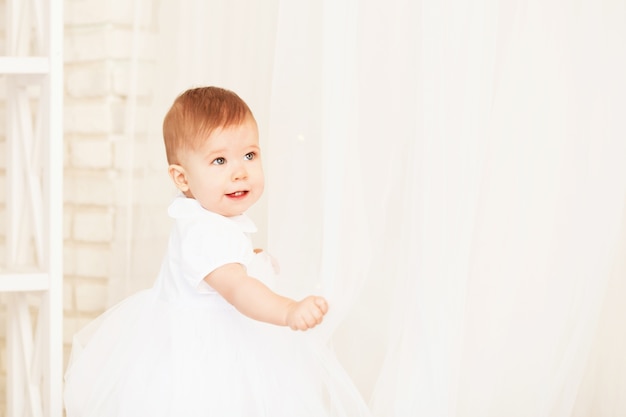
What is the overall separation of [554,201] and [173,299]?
2.18ft

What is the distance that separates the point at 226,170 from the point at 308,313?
1.09 feet

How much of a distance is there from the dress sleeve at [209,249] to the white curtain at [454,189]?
0.13m

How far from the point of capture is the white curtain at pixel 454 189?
1.35m

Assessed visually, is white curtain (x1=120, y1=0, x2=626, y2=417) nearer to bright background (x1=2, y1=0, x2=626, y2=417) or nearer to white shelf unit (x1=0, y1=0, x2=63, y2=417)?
bright background (x1=2, y1=0, x2=626, y2=417)

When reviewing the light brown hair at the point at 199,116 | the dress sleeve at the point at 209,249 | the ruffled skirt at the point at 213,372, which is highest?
the light brown hair at the point at 199,116

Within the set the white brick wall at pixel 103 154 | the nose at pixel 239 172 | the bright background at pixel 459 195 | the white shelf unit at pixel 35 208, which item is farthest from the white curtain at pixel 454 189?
the white brick wall at pixel 103 154

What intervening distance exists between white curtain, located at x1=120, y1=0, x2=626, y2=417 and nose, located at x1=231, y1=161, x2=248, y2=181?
0.10 metres

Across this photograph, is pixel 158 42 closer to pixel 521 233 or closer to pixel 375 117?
pixel 375 117

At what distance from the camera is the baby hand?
127 cm

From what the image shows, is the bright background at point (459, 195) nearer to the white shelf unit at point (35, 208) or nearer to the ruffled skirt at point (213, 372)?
the ruffled skirt at point (213, 372)

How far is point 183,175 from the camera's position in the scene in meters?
1.53

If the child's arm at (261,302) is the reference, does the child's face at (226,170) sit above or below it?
above

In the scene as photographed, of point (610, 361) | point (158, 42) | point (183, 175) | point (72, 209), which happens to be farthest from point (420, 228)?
point (72, 209)

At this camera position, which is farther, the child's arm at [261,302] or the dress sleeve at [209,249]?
the dress sleeve at [209,249]
